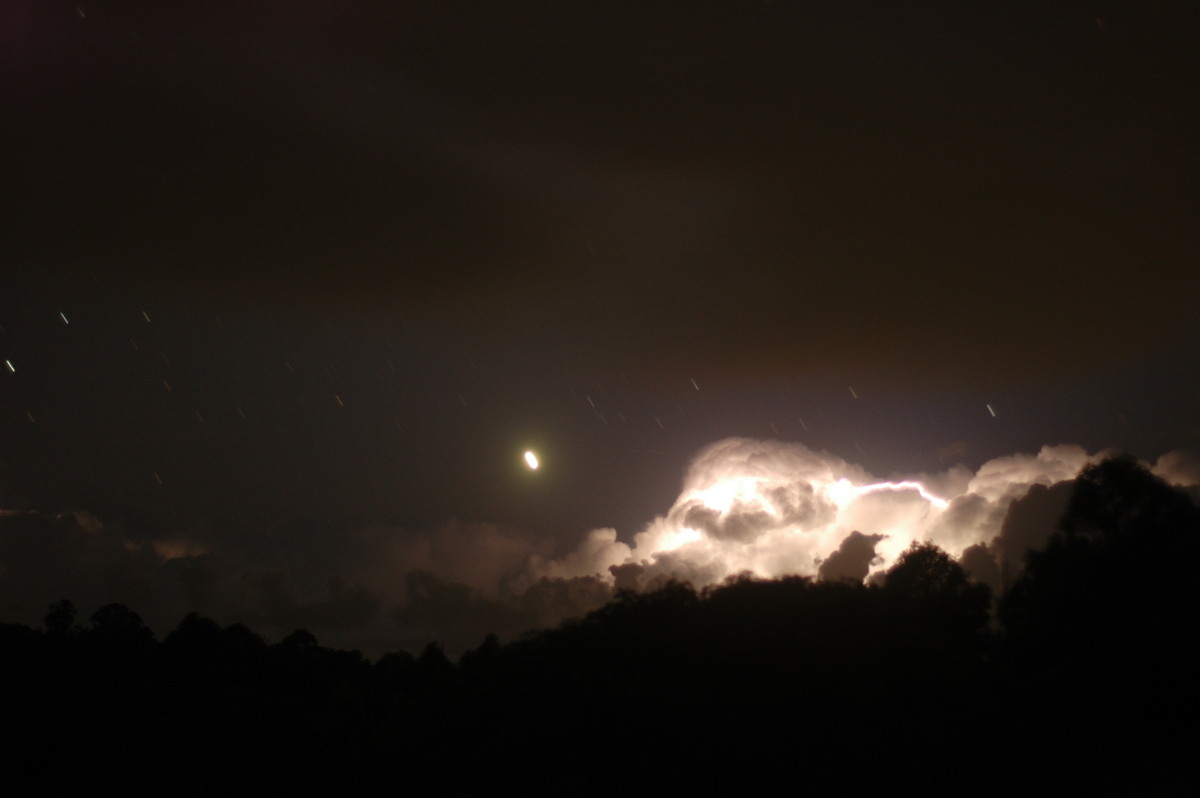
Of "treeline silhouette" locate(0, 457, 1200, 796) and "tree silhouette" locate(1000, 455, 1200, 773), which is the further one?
"tree silhouette" locate(1000, 455, 1200, 773)

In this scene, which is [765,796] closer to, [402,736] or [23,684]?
[402,736]

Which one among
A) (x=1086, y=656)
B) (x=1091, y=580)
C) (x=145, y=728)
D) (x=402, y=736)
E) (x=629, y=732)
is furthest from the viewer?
(x=145, y=728)

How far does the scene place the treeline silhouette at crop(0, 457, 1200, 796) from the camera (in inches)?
641

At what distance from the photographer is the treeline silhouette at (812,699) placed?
1628 cm

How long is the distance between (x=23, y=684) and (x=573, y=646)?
138ft

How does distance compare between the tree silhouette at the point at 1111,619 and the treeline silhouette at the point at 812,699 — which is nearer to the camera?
the treeline silhouette at the point at 812,699

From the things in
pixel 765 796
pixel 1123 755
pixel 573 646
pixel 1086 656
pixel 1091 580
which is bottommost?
pixel 765 796

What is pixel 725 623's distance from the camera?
1898cm

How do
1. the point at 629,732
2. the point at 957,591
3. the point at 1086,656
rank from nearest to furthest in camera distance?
1. the point at 629,732
2. the point at 1086,656
3. the point at 957,591

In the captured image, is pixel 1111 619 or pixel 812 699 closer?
pixel 812 699

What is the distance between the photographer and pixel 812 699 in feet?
56.6

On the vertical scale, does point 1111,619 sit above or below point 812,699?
above

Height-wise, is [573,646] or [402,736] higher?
[573,646]

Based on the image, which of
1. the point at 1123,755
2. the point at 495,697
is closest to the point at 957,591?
the point at 1123,755
